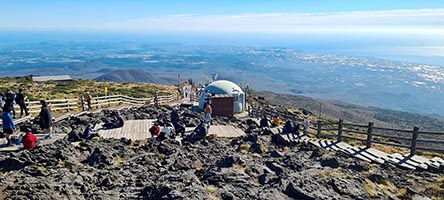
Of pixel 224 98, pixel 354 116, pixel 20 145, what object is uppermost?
pixel 20 145

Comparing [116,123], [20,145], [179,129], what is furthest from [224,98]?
[20,145]

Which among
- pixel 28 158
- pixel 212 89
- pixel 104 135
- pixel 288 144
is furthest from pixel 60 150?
pixel 212 89

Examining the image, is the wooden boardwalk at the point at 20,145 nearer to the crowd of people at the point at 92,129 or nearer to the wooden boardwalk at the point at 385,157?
the crowd of people at the point at 92,129

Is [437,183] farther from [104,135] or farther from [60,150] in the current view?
[104,135]

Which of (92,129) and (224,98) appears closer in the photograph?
(92,129)

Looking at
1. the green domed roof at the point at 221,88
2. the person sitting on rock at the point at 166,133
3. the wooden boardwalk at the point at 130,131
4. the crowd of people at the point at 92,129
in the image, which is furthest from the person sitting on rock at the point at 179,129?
the green domed roof at the point at 221,88

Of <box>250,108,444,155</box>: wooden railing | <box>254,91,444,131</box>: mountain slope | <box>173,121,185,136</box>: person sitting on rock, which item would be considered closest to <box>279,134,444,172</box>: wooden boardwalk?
<box>250,108,444,155</box>: wooden railing

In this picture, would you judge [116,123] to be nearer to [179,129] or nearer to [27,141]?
[179,129]
